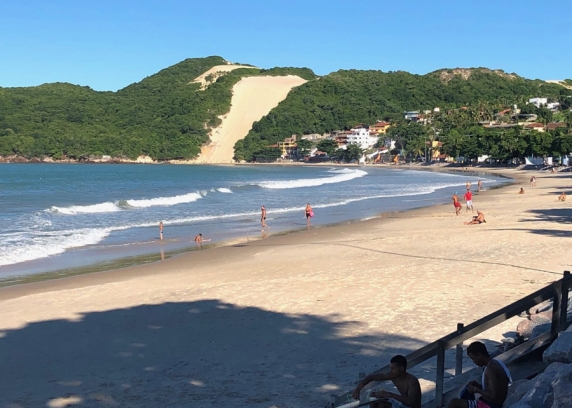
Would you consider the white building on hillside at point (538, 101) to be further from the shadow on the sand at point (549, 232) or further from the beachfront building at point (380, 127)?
the shadow on the sand at point (549, 232)

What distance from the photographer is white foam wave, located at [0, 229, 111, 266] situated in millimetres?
18000

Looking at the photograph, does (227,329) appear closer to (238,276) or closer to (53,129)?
(238,276)

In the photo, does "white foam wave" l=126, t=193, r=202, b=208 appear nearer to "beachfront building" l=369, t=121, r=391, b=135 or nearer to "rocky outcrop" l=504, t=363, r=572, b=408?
"rocky outcrop" l=504, t=363, r=572, b=408

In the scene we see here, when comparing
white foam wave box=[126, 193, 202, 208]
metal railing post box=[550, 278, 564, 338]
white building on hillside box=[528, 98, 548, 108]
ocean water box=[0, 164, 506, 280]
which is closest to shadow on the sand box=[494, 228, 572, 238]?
ocean water box=[0, 164, 506, 280]

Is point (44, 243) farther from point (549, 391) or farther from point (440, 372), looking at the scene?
point (549, 391)

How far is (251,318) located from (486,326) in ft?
18.0

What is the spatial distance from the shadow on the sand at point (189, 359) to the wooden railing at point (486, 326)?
1.57 meters

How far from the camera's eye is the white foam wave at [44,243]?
18.0 metres

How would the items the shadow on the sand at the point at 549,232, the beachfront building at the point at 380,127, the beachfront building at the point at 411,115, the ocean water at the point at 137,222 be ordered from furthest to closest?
1. the beachfront building at the point at 411,115
2. the beachfront building at the point at 380,127
3. the ocean water at the point at 137,222
4. the shadow on the sand at the point at 549,232

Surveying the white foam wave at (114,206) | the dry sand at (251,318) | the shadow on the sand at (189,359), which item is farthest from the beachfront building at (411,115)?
the shadow on the sand at (189,359)

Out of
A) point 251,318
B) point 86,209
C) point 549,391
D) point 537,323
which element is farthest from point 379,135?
point 549,391

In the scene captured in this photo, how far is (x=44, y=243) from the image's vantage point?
20594mm

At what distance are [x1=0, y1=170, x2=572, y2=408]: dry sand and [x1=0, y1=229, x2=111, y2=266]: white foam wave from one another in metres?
4.32

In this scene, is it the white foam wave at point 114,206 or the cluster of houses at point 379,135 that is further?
the cluster of houses at point 379,135
